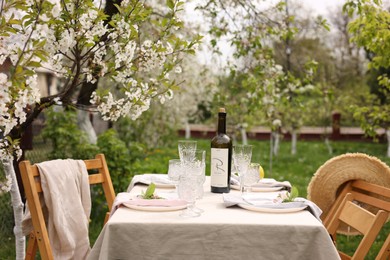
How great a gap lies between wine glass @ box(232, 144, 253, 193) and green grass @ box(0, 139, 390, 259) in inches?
95.4

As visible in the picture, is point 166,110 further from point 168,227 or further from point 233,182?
point 168,227

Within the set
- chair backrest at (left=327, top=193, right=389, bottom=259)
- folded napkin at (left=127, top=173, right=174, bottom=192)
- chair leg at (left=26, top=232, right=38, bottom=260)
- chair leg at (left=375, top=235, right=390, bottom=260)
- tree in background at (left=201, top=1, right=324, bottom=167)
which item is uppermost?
tree in background at (left=201, top=1, right=324, bottom=167)

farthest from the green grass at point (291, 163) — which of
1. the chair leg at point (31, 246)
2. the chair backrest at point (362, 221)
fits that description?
the chair backrest at point (362, 221)

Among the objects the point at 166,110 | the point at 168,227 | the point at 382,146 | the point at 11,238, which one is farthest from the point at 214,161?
the point at 382,146

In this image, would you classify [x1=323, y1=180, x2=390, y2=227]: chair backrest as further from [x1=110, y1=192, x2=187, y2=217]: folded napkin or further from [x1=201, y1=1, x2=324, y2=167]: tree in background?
[x1=201, y1=1, x2=324, y2=167]: tree in background

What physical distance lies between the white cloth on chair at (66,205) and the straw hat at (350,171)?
165 cm

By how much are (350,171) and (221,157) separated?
1230mm

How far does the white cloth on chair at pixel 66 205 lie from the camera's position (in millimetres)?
3092

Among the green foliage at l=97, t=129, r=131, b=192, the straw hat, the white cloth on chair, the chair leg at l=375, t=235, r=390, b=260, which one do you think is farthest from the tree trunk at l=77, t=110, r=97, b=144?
A: the chair leg at l=375, t=235, r=390, b=260

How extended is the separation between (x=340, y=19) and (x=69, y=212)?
909 inches

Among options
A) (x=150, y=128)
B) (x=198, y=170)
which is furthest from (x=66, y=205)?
(x=150, y=128)

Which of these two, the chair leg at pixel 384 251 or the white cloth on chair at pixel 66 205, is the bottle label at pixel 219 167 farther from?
the chair leg at pixel 384 251

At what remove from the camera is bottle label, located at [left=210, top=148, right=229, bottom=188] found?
3139 millimetres

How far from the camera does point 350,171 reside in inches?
154
